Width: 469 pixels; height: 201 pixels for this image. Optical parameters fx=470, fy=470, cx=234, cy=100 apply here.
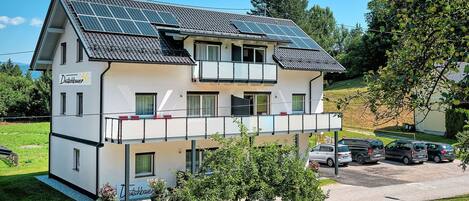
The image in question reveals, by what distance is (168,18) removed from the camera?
25188mm

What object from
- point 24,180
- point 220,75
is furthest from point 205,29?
point 24,180

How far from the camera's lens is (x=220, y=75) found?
23.4 metres

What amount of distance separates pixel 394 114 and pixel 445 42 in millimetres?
2323

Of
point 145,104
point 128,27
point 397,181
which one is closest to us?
point 145,104

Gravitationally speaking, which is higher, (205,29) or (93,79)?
(205,29)

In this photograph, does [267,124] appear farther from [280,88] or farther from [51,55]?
[51,55]

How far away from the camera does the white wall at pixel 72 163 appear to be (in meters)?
21.7

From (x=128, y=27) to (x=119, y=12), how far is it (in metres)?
1.46

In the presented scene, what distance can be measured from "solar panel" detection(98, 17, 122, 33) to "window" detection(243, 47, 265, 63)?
6.77 m

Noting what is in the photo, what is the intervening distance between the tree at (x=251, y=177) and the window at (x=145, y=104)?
11109mm

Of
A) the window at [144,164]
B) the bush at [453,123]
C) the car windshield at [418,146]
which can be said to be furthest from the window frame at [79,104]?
the bush at [453,123]

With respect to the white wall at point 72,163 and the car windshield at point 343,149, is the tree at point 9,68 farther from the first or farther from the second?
the car windshield at point 343,149

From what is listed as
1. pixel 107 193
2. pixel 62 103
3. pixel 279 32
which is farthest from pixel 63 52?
pixel 279 32

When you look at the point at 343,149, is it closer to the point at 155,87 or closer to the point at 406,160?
the point at 406,160
